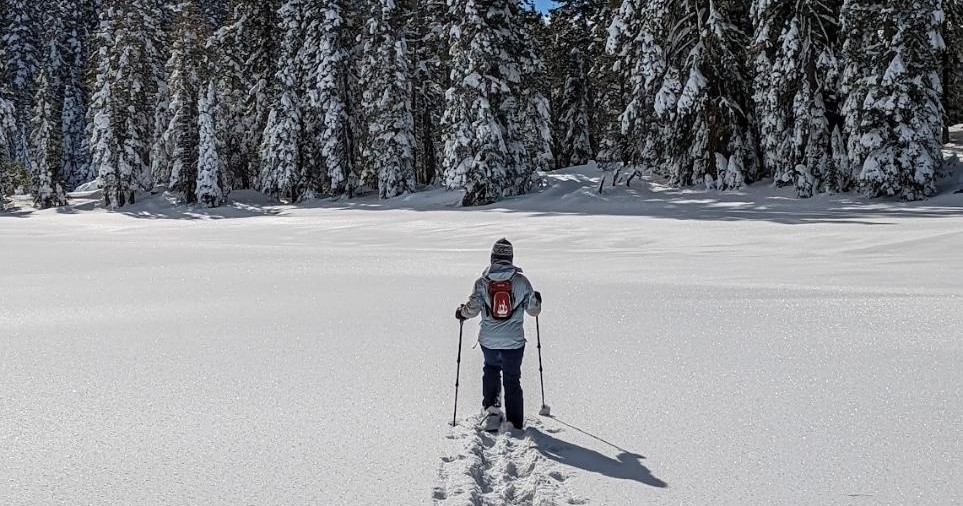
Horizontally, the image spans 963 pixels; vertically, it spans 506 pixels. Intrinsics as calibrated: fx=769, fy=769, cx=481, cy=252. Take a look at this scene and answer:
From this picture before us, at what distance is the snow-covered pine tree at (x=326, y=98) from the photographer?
40.4m

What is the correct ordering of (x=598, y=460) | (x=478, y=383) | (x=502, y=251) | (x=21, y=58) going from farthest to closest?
1. (x=21, y=58)
2. (x=478, y=383)
3. (x=502, y=251)
4. (x=598, y=460)

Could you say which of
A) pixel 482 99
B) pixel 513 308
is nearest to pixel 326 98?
pixel 482 99

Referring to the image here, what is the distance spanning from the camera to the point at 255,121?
45781 millimetres

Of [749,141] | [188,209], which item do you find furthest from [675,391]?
[188,209]

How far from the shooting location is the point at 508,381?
6016 millimetres

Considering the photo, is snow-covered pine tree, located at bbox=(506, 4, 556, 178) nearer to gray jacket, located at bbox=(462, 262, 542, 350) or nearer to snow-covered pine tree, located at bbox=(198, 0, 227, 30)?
gray jacket, located at bbox=(462, 262, 542, 350)

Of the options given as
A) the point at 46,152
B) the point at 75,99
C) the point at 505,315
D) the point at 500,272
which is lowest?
the point at 505,315

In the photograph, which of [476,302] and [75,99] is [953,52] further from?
[75,99]

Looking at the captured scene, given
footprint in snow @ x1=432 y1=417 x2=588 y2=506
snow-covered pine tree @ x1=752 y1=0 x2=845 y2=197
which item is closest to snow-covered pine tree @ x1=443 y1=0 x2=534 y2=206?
snow-covered pine tree @ x1=752 y1=0 x2=845 y2=197

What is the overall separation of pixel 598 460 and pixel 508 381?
41.8 inches

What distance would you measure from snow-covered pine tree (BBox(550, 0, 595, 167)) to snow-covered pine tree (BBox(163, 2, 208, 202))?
21.0m

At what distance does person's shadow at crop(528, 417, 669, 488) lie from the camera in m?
4.93

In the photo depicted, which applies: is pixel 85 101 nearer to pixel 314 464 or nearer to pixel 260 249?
pixel 260 249

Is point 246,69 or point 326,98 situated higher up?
point 246,69
